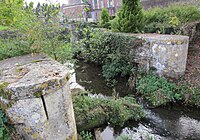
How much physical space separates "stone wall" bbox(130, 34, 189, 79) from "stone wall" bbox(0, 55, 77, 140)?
4.53 metres

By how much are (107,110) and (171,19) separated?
635cm

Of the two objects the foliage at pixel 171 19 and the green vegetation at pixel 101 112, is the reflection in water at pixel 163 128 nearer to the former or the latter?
the green vegetation at pixel 101 112

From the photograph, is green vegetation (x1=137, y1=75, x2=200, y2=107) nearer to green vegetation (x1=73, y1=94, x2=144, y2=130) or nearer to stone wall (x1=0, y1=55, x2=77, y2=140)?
green vegetation (x1=73, y1=94, x2=144, y2=130)

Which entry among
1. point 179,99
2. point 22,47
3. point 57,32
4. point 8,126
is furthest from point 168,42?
point 8,126

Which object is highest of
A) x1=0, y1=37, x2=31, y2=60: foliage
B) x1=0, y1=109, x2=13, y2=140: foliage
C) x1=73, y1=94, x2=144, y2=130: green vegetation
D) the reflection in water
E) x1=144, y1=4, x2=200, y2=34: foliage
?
x1=144, y1=4, x2=200, y2=34: foliage

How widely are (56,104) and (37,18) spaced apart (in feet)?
9.00

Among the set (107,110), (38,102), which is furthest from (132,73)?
(38,102)

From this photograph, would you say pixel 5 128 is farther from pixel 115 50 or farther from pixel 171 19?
pixel 171 19

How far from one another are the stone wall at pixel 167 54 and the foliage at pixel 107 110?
215cm

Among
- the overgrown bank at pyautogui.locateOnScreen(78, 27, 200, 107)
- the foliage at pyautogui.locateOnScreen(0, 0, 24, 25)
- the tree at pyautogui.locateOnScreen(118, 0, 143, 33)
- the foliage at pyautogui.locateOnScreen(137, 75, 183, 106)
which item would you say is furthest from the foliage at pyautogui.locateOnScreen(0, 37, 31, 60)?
the tree at pyautogui.locateOnScreen(118, 0, 143, 33)

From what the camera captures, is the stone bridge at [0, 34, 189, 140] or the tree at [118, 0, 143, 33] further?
the tree at [118, 0, 143, 33]

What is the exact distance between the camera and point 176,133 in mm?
4203

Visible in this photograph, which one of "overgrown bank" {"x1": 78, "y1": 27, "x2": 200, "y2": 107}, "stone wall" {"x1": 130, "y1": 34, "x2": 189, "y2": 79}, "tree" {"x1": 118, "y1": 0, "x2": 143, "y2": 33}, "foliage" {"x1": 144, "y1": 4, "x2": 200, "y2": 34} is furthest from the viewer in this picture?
"tree" {"x1": 118, "y1": 0, "x2": 143, "y2": 33}

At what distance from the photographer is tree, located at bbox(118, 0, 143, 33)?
8203 millimetres
